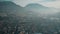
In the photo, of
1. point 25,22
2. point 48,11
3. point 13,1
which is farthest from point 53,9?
point 13,1

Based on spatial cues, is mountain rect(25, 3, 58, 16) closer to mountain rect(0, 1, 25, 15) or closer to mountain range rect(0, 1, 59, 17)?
mountain range rect(0, 1, 59, 17)

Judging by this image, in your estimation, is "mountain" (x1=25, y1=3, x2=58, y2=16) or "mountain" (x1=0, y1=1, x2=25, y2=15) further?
"mountain" (x1=0, y1=1, x2=25, y2=15)

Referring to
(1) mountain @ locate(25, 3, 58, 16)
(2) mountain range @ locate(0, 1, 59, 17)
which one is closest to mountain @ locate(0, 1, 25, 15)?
(2) mountain range @ locate(0, 1, 59, 17)

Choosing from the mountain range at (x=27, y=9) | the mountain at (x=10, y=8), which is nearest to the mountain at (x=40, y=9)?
the mountain range at (x=27, y=9)

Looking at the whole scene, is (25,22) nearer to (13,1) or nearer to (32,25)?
(32,25)

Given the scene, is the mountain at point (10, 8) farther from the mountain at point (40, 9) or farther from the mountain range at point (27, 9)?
the mountain at point (40, 9)
